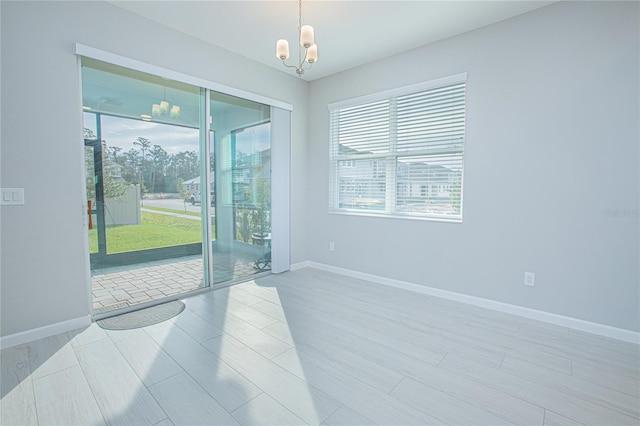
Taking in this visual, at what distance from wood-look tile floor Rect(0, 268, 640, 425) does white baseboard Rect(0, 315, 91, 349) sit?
72 mm

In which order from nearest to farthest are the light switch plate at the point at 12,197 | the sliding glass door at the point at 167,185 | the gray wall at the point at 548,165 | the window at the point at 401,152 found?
the light switch plate at the point at 12,197 < the gray wall at the point at 548,165 < the sliding glass door at the point at 167,185 < the window at the point at 401,152

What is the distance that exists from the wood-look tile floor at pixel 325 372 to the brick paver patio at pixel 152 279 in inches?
16.6

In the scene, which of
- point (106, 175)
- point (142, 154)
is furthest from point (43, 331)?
point (142, 154)

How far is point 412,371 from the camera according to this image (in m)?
2.05

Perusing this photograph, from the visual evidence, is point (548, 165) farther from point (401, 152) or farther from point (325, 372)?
point (325, 372)

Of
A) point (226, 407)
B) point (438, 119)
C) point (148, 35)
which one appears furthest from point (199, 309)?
point (438, 119)

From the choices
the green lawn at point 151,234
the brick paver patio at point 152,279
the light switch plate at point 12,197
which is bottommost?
the brick paver patio at point 152,279

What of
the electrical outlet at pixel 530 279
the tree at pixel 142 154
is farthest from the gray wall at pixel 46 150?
the electrical outlet at pixel 530 279

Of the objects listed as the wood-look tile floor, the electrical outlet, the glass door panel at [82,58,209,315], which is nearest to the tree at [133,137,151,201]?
the glass door panel at [82,58,209,315]

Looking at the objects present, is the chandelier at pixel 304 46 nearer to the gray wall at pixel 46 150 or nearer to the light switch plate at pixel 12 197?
the gray wall at pixel 46 150

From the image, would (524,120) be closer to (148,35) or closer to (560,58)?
(560,58)

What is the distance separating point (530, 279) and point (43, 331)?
4205 millimetres

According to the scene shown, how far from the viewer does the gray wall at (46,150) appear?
90.0 inches

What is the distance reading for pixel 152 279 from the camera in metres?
3.32
